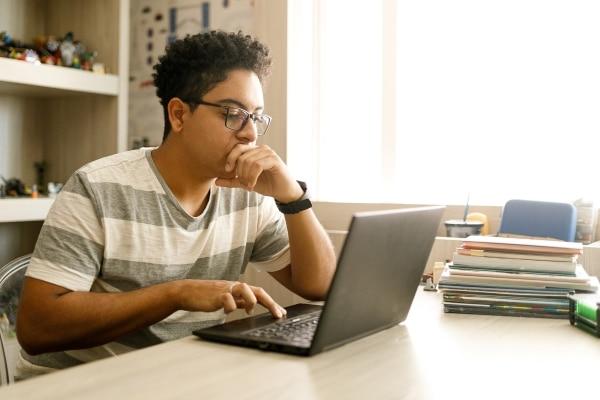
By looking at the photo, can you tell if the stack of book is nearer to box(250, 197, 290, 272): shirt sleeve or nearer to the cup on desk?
box(250, 197, 290, 272): shirt sleeve

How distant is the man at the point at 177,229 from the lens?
1334 mm

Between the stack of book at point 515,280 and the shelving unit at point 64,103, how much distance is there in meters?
1.65

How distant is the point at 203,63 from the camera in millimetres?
1621

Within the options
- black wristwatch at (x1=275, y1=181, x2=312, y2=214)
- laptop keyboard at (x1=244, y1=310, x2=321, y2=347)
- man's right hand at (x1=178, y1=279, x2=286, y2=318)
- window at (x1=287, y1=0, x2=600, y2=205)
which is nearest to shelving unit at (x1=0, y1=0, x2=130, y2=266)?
window at (x1=287, y1=0, x2=600, y2=205)

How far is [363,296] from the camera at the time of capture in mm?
1113

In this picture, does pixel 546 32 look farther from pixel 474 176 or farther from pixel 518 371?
pixel 518 371

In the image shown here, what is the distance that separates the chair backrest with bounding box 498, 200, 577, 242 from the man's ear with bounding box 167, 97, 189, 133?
1.00 metres

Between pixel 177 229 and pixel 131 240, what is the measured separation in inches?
4.2

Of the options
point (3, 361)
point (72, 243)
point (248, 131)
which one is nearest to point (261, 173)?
point (248, 131)

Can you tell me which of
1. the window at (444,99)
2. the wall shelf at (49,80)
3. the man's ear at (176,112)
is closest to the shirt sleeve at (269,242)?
the man's ear at (176,112)

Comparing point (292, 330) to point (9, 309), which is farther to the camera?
point (9, 309)

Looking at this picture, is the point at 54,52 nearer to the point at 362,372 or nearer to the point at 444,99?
the point at 444,99

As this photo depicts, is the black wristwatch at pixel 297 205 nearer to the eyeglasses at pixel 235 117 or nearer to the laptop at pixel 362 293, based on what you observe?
the eyeglasses at pixel 235 117

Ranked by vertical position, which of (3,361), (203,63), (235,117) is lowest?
(3,361)
